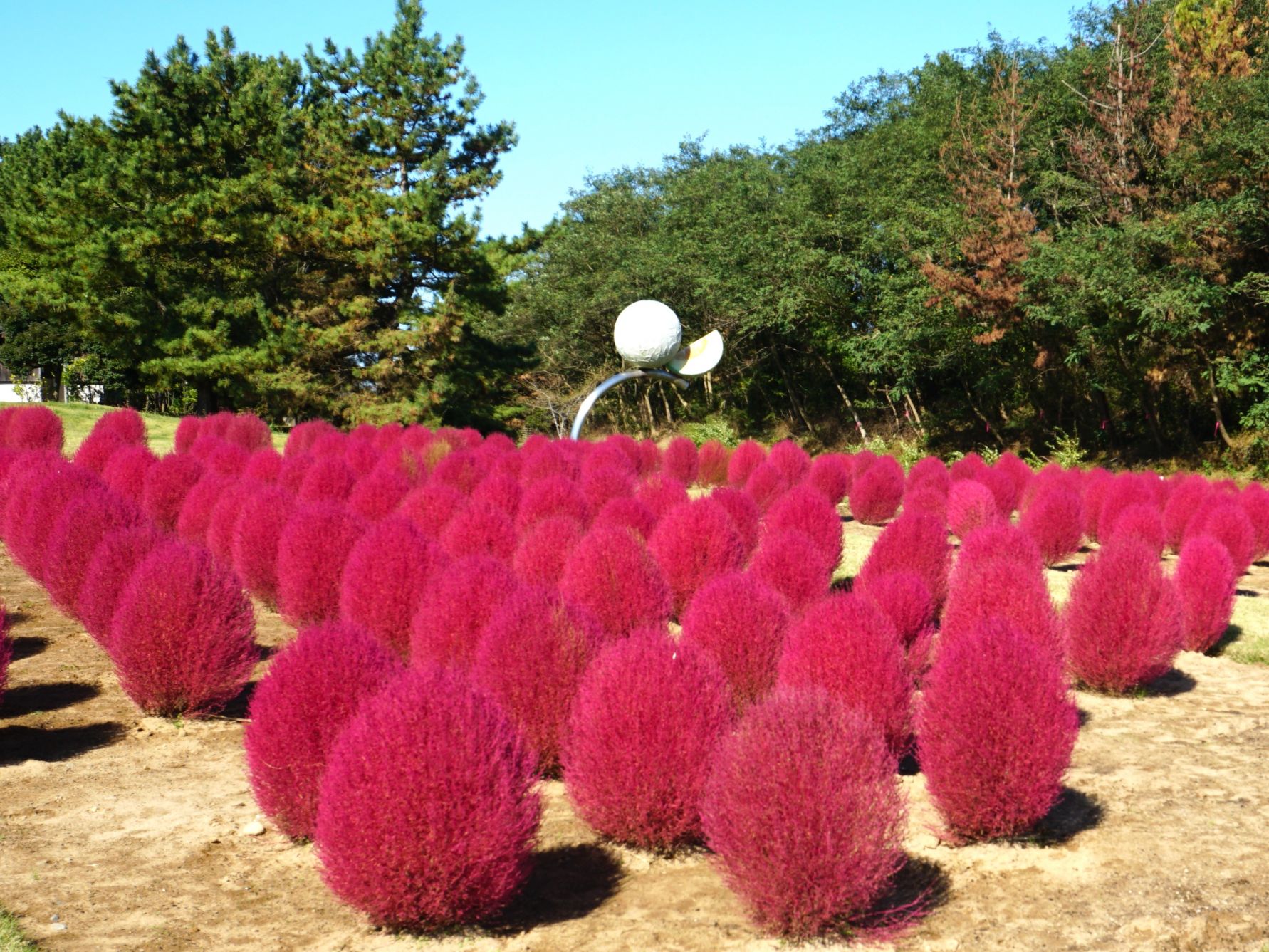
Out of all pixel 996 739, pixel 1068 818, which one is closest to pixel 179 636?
pixel 996 739

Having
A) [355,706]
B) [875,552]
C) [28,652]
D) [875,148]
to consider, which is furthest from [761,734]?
[875,148]

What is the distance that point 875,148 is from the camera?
34.5 m

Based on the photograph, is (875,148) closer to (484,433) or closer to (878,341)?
(878,341)

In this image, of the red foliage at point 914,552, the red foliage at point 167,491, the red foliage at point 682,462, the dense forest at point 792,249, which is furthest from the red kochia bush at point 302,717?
the dense forest at point 792,249

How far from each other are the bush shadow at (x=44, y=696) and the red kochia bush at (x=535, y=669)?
3421 mm

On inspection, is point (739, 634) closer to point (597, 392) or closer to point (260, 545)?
point (260, 545)

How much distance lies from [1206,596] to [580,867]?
740 cm

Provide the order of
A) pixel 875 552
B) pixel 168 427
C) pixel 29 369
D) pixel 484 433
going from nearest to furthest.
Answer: pixel 875 552
pixel 168 427
pixel 484 433
pixel 29 369

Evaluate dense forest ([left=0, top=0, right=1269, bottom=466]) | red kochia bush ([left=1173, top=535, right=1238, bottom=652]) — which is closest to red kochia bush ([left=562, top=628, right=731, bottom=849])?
red kochia bush ([left=1173, top=535, right=1238, bottom=652])

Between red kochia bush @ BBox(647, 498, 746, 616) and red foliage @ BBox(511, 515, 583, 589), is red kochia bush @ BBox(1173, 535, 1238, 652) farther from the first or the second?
red foliage @ BBox(511, 515, 583, 589)

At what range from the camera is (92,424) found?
990 inches

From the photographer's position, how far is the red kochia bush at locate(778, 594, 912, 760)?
6.79 metres

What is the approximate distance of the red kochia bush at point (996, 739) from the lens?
5797 millimetres

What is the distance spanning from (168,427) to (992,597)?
70.1 feet
